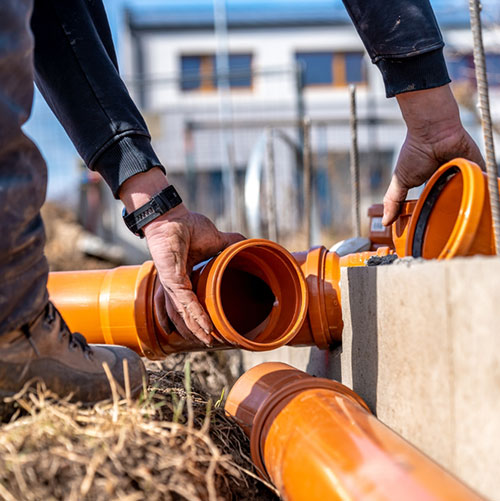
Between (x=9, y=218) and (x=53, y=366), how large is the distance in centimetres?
33

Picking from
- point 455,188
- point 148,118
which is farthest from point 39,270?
point 148,118

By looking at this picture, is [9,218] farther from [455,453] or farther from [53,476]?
[455,453]

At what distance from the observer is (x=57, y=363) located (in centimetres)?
142

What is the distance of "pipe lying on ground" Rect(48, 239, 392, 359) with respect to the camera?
1798 millimetres

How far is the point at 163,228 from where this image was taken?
1.77 metres

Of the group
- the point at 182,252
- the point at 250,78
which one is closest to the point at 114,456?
the point at 182,252

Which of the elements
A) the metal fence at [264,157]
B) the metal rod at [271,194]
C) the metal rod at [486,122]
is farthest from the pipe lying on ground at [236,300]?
the metal rod at [271,194]

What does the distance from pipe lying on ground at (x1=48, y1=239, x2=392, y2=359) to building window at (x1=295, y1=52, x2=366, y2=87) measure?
14.5m

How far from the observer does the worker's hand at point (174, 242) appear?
1.77 metres

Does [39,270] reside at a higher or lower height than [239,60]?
lower

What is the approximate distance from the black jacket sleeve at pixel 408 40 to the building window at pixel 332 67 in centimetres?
1460

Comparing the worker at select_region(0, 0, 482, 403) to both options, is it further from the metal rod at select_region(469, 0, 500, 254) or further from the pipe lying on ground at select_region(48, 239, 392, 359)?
the metal rod at select_region(469, 0, 500, 254)

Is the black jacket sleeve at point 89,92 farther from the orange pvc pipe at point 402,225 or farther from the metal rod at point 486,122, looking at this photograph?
the metal rod at point 486,122

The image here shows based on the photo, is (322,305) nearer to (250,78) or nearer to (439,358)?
(439,358)
